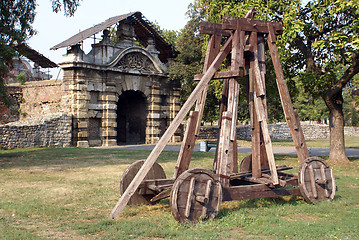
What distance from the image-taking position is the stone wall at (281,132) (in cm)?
3003

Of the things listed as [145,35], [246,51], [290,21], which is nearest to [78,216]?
[246,51]

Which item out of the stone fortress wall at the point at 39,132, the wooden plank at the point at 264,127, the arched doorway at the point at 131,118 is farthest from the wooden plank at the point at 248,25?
the arched doorway at the point at 131,118

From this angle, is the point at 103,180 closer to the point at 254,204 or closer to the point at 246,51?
the point at 254,204

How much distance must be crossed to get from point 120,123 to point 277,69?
67.4 ft

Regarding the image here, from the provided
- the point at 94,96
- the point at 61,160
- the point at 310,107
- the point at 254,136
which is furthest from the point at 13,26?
the point at 310,107

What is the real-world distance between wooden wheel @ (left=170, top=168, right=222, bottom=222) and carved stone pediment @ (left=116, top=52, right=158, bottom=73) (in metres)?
17.5

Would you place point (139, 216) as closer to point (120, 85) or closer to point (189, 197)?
point (189, 197)

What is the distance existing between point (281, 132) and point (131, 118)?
1572cm

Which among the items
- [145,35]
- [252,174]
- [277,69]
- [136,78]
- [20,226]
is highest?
[145,35]

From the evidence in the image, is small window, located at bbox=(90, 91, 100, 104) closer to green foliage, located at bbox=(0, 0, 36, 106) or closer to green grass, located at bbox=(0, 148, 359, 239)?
green foliage, located at bbox=(0, 0, 36, 106)

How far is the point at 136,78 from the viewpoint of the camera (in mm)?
23500

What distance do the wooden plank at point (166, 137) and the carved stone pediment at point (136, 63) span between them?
1622 cm

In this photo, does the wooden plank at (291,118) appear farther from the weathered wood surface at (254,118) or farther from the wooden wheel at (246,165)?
the wooden wheel at (246,165)

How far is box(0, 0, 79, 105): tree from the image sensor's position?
43.5 feet
